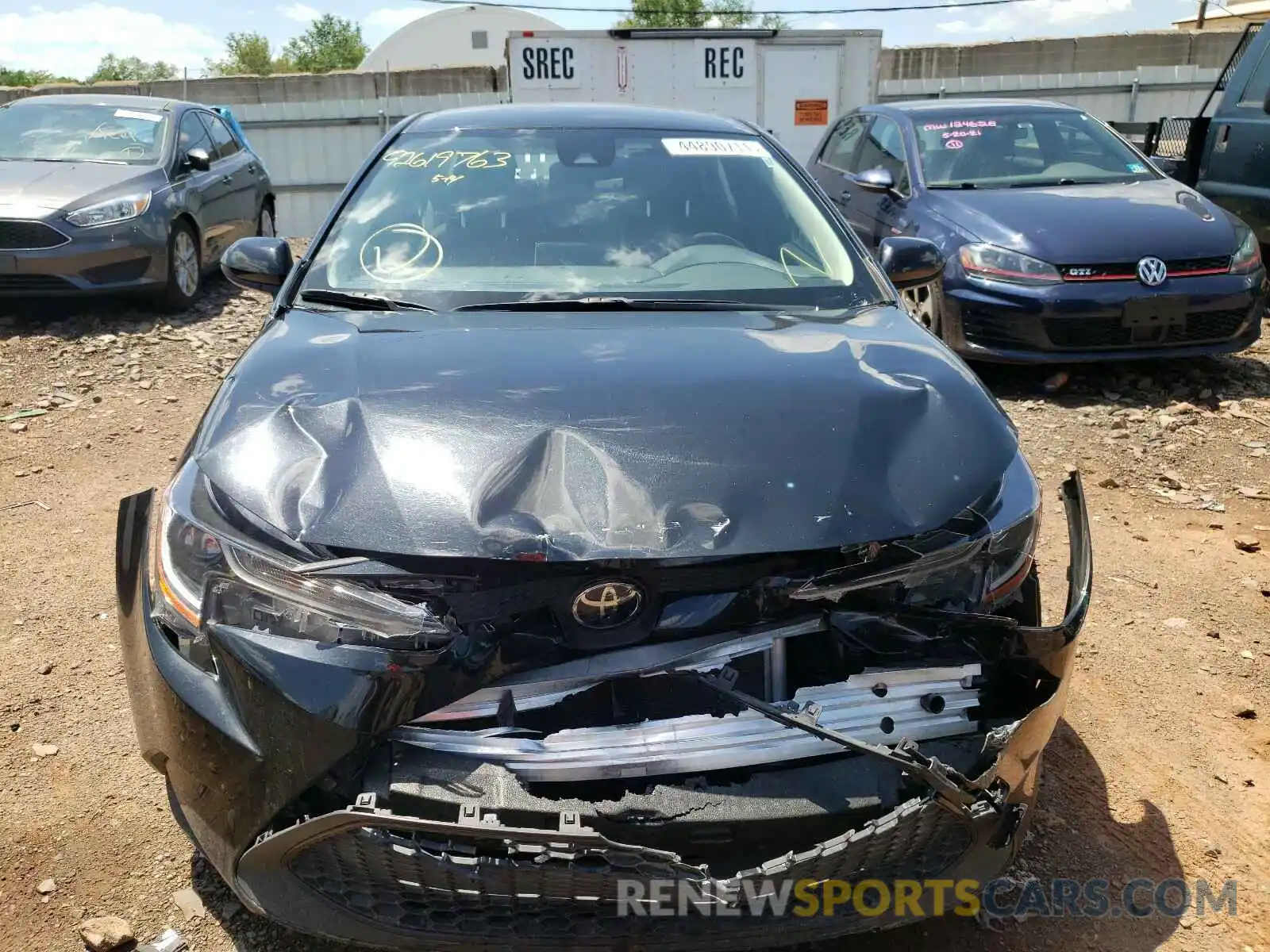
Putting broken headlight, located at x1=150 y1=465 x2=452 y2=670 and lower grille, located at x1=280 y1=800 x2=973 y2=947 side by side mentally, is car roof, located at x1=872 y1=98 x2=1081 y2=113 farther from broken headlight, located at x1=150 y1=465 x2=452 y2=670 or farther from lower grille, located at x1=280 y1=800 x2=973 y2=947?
broken headlight, located at x1=150 y1=465 x2=452 y2=670

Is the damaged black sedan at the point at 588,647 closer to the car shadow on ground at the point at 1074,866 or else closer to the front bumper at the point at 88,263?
the car shadow on ground at the point at 1074,866

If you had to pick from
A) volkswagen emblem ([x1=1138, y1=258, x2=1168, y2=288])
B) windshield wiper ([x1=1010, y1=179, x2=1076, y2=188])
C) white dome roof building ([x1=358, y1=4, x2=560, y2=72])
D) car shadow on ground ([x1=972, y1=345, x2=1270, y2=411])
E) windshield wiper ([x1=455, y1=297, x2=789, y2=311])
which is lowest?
car shadow on ground ([x1=972, y1=345, x2=1270, y2=411])

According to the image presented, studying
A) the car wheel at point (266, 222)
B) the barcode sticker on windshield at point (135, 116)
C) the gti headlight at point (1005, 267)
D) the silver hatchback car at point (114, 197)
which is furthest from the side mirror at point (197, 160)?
the gti headlight at point (1005, 267)

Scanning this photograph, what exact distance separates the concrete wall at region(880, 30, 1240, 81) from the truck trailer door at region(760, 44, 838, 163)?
19.1 ft

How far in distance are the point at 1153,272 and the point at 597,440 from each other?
4719 millimetres

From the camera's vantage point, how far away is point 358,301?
269cm

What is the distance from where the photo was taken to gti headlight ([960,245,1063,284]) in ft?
18.3

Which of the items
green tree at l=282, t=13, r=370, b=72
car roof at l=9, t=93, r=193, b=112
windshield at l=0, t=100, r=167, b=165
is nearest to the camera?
windshield at l=0, t=100, r=167, b=165

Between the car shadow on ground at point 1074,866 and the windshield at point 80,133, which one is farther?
the windshield at point 80,133

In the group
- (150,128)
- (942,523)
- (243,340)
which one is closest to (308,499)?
(942,523)

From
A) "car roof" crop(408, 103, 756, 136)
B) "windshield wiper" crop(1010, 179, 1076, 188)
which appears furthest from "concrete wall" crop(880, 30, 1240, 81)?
"car roof" crop(408, 103, 756, 136)

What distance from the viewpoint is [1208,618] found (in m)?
3.52

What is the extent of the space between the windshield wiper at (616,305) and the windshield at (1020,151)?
14.5 ft

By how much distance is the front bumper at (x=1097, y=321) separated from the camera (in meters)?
5.52
